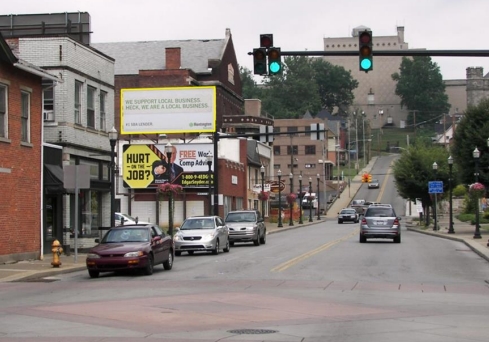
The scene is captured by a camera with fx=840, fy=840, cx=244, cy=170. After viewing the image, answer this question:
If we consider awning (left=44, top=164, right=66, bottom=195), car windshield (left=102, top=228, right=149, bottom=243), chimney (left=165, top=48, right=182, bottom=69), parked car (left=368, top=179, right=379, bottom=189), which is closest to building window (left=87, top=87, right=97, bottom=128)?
awning (left=44, top=164, right=66, bottom=195)

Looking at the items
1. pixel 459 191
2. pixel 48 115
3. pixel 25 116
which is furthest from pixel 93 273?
pixel 459 191

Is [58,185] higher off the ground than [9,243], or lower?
higher

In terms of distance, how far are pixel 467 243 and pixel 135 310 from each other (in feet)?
93.8

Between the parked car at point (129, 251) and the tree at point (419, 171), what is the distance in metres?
50.6

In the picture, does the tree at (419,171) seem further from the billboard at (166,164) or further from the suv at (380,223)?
the suv at (380,223)

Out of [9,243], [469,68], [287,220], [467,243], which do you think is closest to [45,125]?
[9,243]

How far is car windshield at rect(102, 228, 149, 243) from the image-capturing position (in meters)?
24.9

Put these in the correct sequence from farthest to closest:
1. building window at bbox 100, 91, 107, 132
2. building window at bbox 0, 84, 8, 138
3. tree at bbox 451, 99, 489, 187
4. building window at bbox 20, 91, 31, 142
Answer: tree at bbox 451, 99, 489, 187 < building window at bbox 100, 91, 107, 132 < building window at bbox 20, 91, 31, 142 < building window at bbox 0, 84, 8, 138

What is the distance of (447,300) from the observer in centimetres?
1827

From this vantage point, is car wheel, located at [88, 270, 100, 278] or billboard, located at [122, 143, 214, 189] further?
billboard, located at [122, 143, 214, 189]

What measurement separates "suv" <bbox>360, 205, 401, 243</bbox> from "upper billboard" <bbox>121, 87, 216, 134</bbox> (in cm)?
2554

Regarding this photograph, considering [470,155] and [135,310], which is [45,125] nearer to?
[135,310]

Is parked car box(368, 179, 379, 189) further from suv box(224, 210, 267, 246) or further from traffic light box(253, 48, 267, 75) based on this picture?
traffic light box(253, 48, 267, 75)

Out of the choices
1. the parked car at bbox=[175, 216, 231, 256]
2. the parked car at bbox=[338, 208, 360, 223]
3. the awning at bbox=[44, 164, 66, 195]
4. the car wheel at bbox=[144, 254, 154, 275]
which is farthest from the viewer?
the parked car at bbox=[338, 208, 360, 223]
